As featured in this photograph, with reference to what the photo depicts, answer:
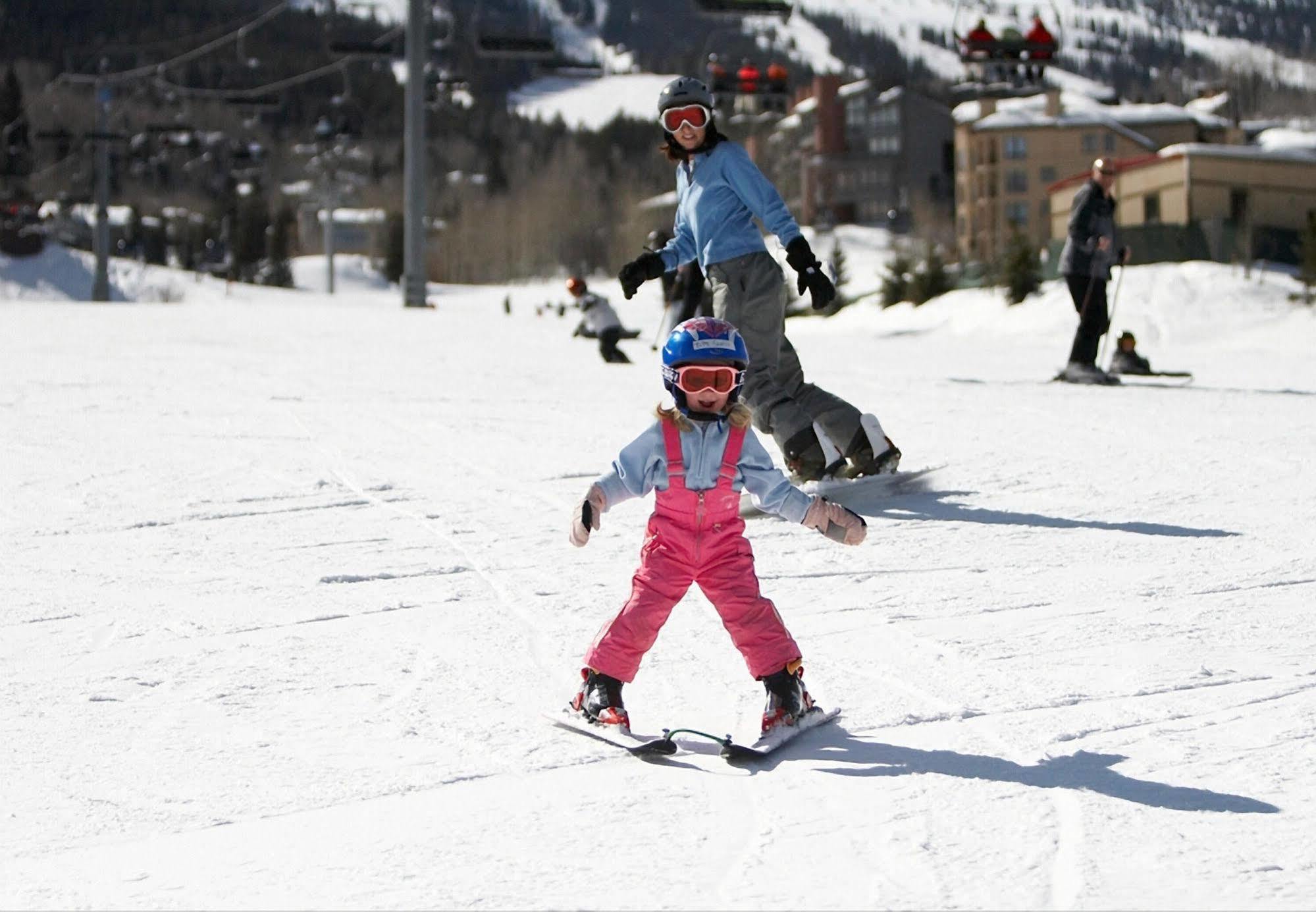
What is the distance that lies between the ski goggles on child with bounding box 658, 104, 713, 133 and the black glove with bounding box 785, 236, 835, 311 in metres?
0.54

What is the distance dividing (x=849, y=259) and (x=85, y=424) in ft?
233

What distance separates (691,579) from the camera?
3.58 metres

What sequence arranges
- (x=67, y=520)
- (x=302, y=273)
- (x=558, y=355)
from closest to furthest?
(x=67, y=520) < (x=558, y=355) < (x=302, y=273)

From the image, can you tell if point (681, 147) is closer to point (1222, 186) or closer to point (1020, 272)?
point (1020, 272)

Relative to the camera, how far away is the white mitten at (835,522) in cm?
357

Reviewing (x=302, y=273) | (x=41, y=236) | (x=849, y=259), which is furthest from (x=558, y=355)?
(x=302, y=273)

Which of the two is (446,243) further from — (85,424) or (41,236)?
(85,424)

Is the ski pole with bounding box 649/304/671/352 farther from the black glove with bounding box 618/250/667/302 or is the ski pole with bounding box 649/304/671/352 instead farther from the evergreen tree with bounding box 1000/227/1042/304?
the evergreen tree with bounding box 1000/227/1042/304

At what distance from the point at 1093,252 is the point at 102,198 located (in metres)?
26.1

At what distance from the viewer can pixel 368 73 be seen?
482 feet

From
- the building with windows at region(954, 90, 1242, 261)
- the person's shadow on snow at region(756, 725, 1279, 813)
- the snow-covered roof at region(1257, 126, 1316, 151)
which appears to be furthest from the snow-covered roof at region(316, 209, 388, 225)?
the person's shadow on snow at region(756, 725, 1279, 813)

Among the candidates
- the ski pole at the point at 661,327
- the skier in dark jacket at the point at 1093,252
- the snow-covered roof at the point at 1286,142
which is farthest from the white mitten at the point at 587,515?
the snow-covered roof at the point at 1286,142

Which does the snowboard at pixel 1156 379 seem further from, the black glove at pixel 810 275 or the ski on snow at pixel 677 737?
the ski on snow at pixel 677 737

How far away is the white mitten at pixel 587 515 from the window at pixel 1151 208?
43.8 meters
